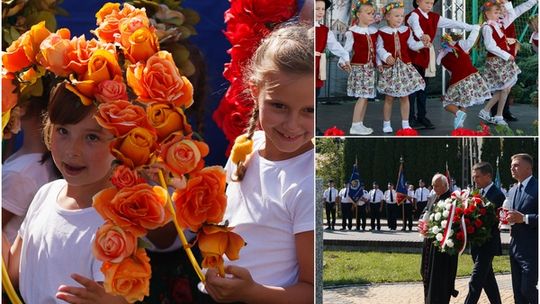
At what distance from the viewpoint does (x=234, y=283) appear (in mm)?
2951

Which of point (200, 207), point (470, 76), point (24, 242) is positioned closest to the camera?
point (200, 207)

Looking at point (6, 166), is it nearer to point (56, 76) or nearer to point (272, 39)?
point (56, 76)

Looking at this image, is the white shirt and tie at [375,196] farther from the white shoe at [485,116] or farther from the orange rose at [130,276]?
the orange rose at [130,276]

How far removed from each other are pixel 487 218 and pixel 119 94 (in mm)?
1632

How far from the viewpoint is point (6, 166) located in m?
3.17

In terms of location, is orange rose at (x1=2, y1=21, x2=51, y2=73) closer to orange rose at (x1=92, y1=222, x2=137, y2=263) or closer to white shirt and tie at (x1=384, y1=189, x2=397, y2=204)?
orange rose at (x1=92, y1=222, x2=137, y2=263)

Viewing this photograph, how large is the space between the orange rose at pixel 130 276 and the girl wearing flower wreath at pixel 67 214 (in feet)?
0.19

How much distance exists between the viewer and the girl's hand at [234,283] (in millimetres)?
2955

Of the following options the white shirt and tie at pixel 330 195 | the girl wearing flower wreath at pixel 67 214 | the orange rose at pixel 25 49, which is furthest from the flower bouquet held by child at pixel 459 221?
the orange rose at pixel 25 49

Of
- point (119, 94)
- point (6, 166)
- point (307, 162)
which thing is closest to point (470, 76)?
point (307, 162)

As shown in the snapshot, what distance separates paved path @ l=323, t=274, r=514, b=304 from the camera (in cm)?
316

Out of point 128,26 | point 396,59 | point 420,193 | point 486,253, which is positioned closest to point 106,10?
point 128,26

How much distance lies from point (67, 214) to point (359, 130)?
1273 mm

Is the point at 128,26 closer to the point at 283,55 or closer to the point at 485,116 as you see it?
the point at 283,55
